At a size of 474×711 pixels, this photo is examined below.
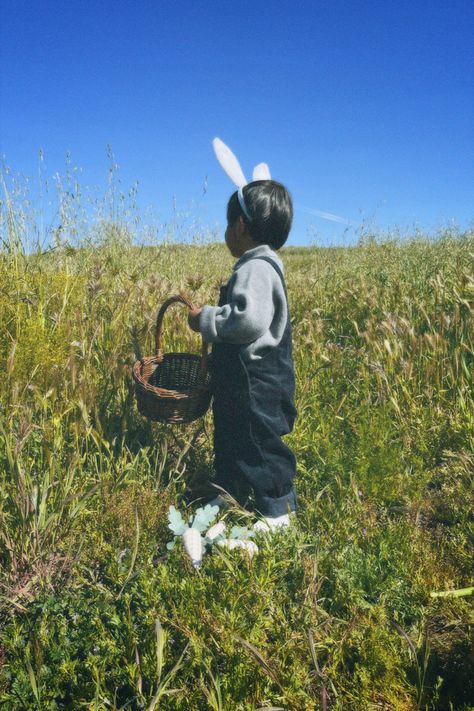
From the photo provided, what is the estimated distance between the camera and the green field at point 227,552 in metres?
1.48

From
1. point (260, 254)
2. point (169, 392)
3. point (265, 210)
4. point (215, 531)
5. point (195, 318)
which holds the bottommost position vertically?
point (215, 531)

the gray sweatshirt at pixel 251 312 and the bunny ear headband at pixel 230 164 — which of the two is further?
the bunny ear headband at pixel 230 164

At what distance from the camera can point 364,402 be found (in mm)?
3076

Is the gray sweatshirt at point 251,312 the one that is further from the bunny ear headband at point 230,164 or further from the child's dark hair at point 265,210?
the bunny ear headband at point 230,164

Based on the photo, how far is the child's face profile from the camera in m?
2.43

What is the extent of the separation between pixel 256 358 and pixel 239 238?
561 mm

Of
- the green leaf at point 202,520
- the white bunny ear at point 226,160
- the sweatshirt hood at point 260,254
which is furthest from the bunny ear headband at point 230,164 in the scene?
the green leaf at point 202,520

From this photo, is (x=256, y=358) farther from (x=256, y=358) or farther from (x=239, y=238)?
(x=239, y=238)

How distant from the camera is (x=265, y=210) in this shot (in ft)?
7.73

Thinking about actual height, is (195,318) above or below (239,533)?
above

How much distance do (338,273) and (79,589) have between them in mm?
5052

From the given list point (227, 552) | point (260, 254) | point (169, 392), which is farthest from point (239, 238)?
point (227, 552)

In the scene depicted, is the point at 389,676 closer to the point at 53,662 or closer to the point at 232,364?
the point at 53,662

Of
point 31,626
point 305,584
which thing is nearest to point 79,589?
point 31,626
